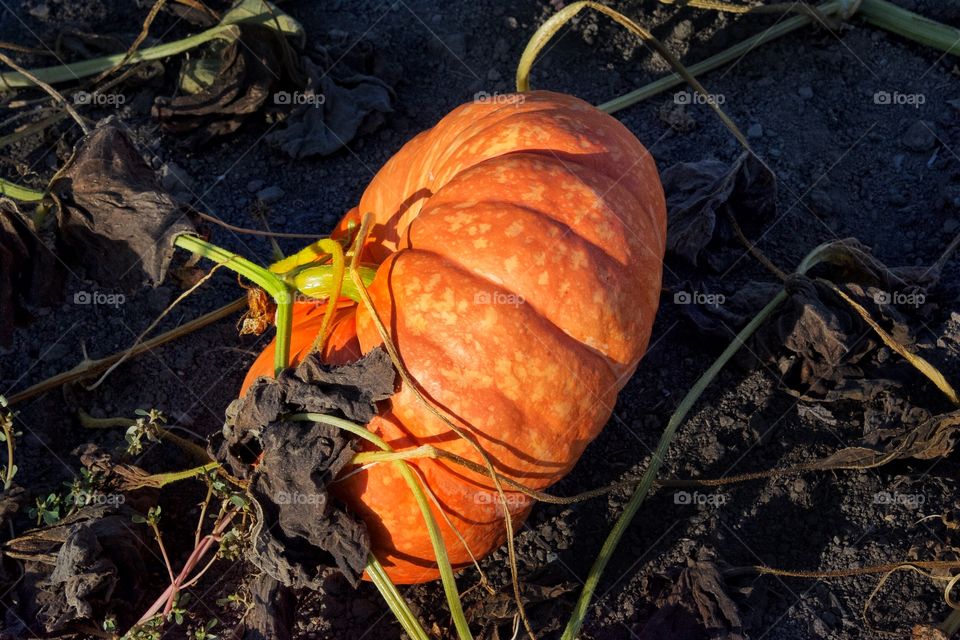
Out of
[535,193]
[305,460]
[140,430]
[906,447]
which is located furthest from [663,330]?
[140,430]

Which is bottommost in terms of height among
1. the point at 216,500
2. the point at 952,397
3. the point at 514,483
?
the point at 216,500

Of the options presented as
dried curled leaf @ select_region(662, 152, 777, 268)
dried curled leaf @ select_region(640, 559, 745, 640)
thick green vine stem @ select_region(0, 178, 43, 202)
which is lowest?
dried curled leaf @ select_region(640, 559, 745, 640)


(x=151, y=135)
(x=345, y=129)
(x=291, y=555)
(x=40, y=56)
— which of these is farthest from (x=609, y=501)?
(x=40, y=56)

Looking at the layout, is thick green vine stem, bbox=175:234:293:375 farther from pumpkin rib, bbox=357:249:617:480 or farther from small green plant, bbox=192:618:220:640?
small green plant, bbox=192:618:220:640

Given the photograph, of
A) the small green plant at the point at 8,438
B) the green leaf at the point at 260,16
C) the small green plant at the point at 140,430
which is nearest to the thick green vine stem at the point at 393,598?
the small green plant at the point at 140,430

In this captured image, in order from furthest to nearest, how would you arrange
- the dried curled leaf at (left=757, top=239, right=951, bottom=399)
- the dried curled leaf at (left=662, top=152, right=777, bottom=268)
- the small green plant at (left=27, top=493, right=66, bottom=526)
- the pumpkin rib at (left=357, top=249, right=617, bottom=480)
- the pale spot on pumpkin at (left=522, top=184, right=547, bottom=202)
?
the dried curled leaf at (left=662, top=152, right=777, bottom=268) → the dried curled leaf at (left=757, top=239, right=951, bottom=399) → the small green plant at (left=27, top=493, right=66, bottom=526) → the pale spot on pumpkin at (left=522, top=184, right=547, bottom=202) → the pumpkin rib at (left=357, top=249, right=617, bottom=480)

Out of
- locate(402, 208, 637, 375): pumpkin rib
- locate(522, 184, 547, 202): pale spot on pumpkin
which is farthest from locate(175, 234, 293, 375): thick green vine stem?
locate(522, 184, 547, 202): pale spot on pumpkin

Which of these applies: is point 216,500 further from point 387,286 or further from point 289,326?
point 387,286
